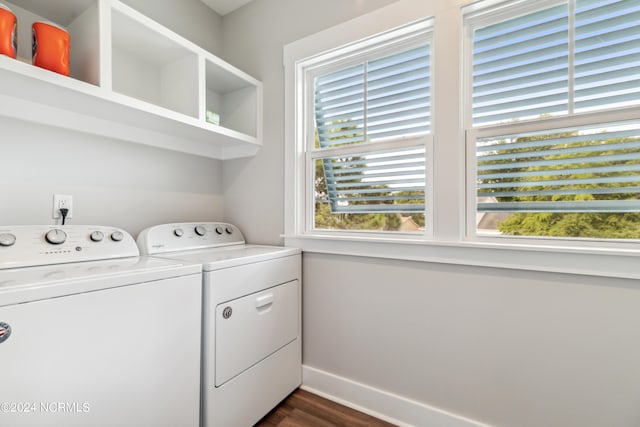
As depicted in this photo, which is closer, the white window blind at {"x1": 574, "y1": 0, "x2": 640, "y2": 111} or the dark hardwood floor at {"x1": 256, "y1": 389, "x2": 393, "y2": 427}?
the white window blind at {"x1": 574, "y1": 0, "x2": 640, "y2": 111}

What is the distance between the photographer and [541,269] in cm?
123

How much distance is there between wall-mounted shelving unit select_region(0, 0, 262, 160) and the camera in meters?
1.21

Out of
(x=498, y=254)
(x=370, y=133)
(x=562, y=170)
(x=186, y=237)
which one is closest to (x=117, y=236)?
(x=186, y=237)

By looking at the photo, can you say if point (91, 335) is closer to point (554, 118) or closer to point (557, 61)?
point (554, 118)

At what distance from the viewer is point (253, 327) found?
1.48m

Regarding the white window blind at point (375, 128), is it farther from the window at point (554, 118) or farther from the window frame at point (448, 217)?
the window at point (554, 118)

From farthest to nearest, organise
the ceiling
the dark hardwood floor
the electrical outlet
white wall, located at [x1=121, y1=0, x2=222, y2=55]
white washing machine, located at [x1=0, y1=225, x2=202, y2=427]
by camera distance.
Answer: the ceiling < white wall, located at [x1=121, y1=0, x2=222, y2=55] < the dark hardwood floor < the electrical outlet < white washing machine, located at [x1=0, y1=225, x2=202, y2=427]

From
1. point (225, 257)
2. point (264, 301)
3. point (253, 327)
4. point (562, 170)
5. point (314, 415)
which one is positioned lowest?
point (314, 415)

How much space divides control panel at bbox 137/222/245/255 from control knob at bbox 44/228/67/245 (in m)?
0.36

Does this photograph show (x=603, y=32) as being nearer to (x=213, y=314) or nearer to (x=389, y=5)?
(x=389, y=5)

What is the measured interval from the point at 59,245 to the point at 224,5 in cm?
199

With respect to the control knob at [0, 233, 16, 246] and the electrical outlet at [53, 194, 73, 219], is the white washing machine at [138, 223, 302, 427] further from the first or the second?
the control knob at [0, 233, 16, 246]

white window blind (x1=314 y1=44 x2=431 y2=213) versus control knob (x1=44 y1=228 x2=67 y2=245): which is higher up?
white window blind (x1=314 y1=44 x2=431 y2=213)

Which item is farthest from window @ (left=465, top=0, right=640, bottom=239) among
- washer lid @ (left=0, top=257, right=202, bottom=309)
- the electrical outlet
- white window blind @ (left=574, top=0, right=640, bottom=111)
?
the electrical outlet
